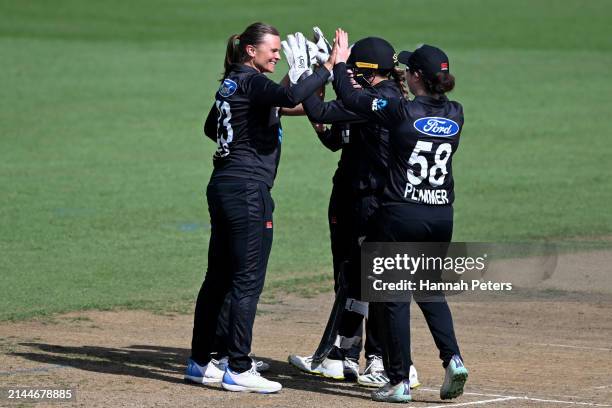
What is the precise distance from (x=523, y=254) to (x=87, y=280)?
15.8 feet

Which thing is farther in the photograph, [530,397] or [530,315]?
[530,315]

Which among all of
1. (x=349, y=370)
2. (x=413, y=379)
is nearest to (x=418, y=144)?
(x=413, y=379)

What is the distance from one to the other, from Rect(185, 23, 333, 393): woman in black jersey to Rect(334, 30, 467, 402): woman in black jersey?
645mm

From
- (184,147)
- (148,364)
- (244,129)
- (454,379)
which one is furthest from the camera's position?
(184,147)

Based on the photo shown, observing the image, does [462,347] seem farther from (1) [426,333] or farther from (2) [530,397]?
(2) [530,397]

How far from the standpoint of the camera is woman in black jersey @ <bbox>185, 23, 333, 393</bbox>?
8094 mm

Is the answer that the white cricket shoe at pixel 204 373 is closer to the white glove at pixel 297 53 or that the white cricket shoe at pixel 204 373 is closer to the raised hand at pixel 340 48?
the white glove at pixel 297 53

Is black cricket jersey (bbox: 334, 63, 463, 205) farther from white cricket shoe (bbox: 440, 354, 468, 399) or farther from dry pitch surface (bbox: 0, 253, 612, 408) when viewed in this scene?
dry pitch surface (bbox: 0, 253, 612, 408)

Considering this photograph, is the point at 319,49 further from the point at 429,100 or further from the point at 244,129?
the point at 429,100

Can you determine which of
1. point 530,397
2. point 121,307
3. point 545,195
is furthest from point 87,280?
point 545,195

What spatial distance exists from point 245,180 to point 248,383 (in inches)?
53.3

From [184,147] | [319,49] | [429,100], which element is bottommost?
[429,100]

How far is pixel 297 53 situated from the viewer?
8.32 metres

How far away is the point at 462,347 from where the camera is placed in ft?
31.4
